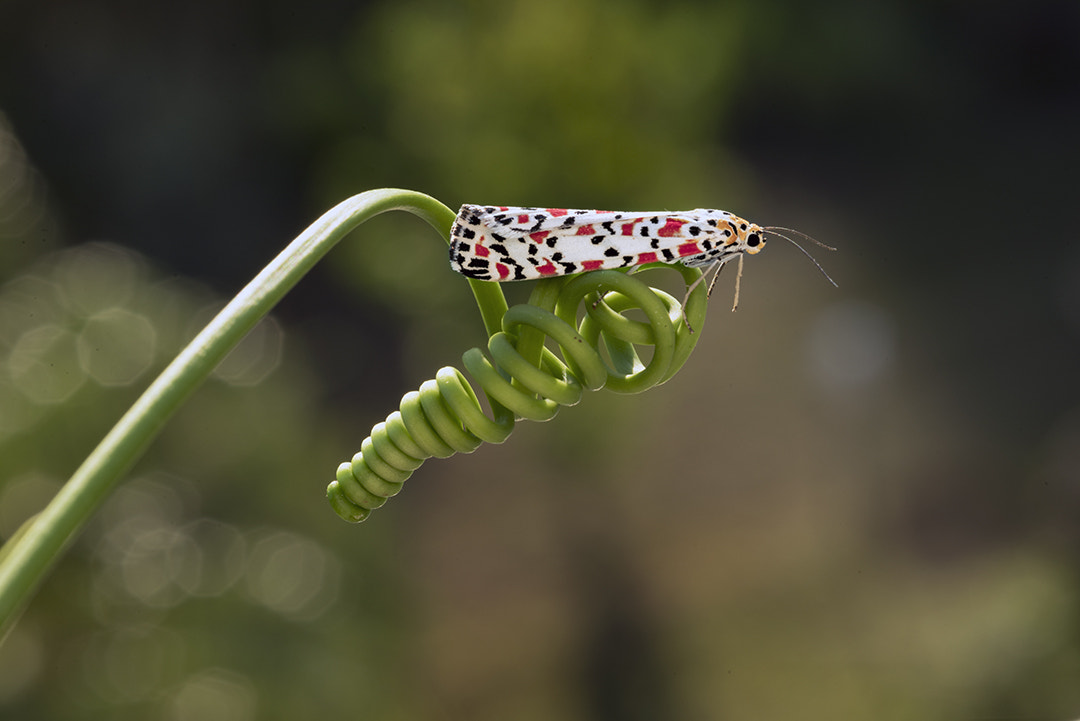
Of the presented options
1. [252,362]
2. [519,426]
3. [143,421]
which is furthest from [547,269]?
[519,426]

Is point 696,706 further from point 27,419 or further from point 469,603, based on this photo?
point 27,419

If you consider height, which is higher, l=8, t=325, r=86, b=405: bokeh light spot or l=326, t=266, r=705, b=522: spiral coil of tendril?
l=8, t=325, r=86, b=405: bokeh light spot

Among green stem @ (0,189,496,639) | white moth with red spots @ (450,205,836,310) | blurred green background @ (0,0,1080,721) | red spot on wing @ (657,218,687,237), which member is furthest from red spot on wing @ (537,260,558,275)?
blurred green background @ (0,0,1080,721)

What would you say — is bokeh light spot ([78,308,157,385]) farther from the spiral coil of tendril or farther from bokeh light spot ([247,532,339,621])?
the spiral coil of tendril

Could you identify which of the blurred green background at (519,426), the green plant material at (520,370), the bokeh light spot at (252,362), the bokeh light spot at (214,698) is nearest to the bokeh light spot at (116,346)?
the blurred green background at (519,426)

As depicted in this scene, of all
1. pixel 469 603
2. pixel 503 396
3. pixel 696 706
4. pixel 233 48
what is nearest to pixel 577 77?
pixel 469 603

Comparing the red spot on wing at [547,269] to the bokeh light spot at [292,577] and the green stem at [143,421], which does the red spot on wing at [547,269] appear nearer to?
the green stem at [143,421]
